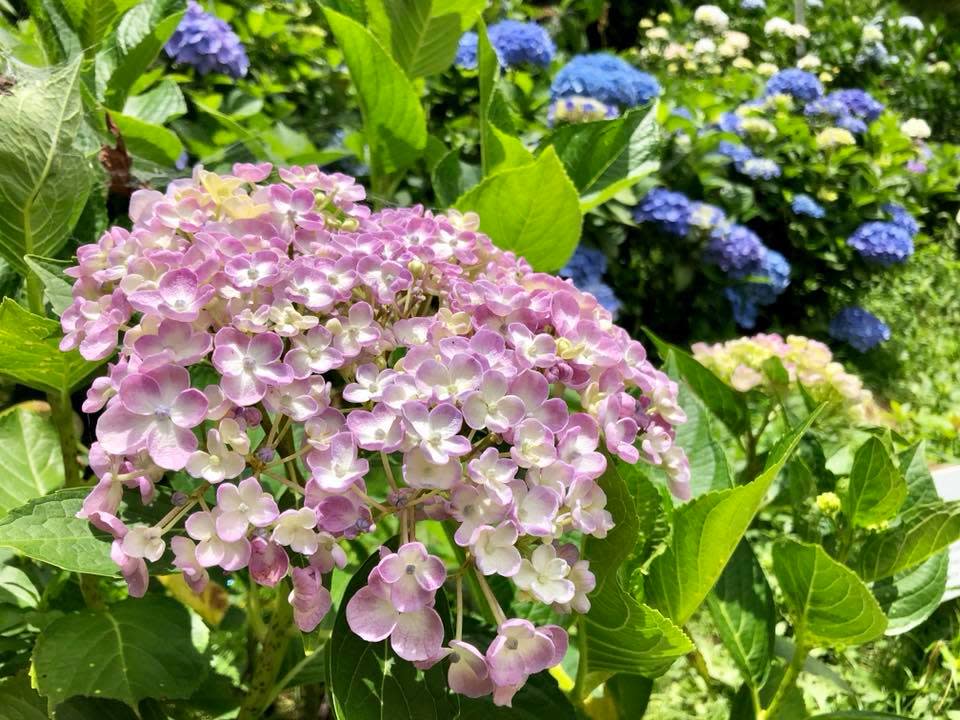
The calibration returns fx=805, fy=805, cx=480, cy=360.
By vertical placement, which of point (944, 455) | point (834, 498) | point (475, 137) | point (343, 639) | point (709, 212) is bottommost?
point (944, 455)

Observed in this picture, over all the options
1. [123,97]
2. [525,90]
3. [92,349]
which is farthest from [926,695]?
[525,90]

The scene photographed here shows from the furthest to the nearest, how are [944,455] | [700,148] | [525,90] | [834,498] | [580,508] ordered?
[700,148] < [525,90] < [944,455] < [834,498] < [580,508]

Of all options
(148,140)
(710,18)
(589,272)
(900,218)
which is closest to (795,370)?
(148,140)

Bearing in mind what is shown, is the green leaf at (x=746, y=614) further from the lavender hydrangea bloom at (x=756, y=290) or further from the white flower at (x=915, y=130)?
the white flower at (x=915, y=130)

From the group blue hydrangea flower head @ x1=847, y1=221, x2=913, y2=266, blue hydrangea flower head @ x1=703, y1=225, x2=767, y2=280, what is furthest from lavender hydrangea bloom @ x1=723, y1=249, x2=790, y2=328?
blue hydrangea flower head @ x1=847, y1=221, x2=913, y2=266

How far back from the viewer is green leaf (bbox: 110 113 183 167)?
0.98 m

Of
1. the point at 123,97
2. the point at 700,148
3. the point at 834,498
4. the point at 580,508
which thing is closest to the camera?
the point at 580,508

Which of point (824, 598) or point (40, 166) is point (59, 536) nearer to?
point (40, 166)

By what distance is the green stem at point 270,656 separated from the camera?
2.41ft

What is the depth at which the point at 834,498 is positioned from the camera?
93 cm

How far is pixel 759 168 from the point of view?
9.47ft

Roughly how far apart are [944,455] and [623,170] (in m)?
1.68

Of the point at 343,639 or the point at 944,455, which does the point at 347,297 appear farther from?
the point at 944,455

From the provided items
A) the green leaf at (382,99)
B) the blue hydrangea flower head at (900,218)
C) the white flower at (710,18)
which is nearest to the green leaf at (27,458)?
the green leaf at (382,99)
